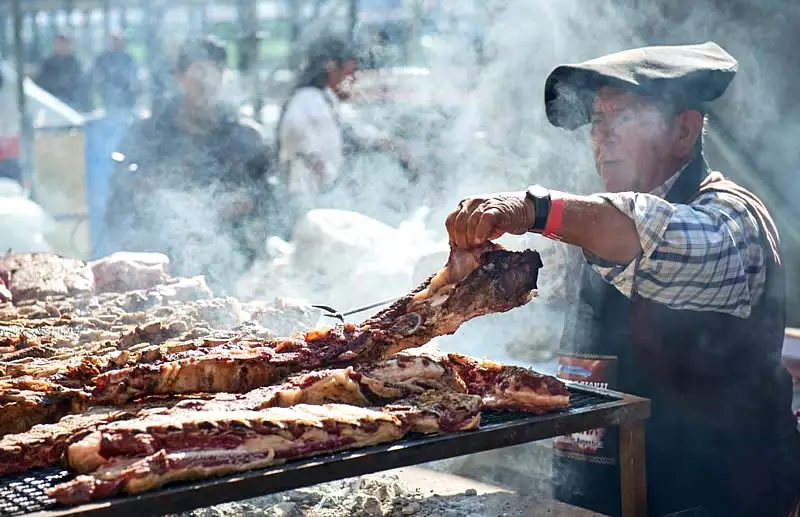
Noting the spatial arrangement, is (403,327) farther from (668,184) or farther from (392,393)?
(668,184)

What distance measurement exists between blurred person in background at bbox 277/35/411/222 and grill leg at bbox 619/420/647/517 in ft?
20.3

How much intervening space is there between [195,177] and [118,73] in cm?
698

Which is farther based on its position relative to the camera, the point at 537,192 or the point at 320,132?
the point at 320,132

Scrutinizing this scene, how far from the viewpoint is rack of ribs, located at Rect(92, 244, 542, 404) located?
11.4 feet

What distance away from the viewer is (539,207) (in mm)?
3670

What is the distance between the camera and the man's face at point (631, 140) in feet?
14.8

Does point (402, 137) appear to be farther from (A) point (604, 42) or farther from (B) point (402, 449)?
(B) point (402, 449)

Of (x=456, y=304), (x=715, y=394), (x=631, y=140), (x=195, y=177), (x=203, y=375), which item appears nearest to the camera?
(x=203, y=375)

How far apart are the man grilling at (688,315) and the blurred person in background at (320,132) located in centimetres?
517

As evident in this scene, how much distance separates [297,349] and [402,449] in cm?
71

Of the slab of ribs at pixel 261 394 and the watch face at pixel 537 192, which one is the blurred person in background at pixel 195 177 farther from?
the watch face at pixel 537 192

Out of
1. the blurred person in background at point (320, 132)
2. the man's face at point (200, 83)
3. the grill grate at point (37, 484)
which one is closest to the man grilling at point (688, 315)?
the grill grate at point (37, 484)

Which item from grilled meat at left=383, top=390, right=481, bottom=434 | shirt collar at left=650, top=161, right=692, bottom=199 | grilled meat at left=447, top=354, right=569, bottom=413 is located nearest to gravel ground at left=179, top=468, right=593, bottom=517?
grilled meat at left=447, top=354, right=569, bottom=413

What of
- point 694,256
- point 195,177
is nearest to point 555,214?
point 694,256
